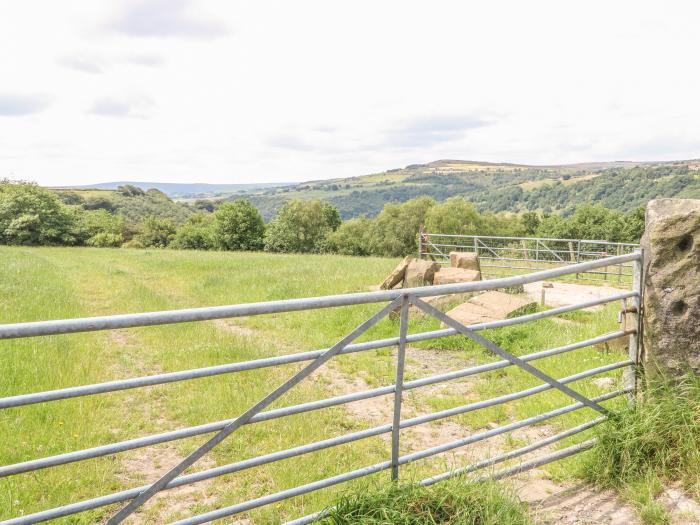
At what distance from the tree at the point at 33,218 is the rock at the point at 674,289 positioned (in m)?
47.0

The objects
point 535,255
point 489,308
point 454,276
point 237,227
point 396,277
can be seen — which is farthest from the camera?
point 237,227

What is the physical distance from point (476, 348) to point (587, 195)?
13308cm

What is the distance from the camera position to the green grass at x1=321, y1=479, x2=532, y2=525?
3.05m

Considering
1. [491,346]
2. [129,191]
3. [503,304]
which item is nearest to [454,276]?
[503,304]

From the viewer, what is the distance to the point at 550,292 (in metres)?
15.2

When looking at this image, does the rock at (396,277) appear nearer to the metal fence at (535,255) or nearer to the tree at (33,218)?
the metal fence at (535,255)

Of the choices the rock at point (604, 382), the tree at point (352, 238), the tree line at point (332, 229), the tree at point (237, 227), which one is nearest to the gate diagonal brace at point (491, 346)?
the rock at point (604, 382)

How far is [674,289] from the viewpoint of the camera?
165 inches

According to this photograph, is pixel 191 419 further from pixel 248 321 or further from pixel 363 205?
pixel 363 205

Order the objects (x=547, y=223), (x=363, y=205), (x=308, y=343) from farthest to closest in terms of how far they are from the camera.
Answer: (x=363, y=205)
(x=547, y=223)
(x=308, y=343)

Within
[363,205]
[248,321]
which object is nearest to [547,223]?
[248,321]

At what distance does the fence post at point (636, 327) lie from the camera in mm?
4348

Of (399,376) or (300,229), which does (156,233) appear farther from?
(399,376)

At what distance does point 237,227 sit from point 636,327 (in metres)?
59.2
